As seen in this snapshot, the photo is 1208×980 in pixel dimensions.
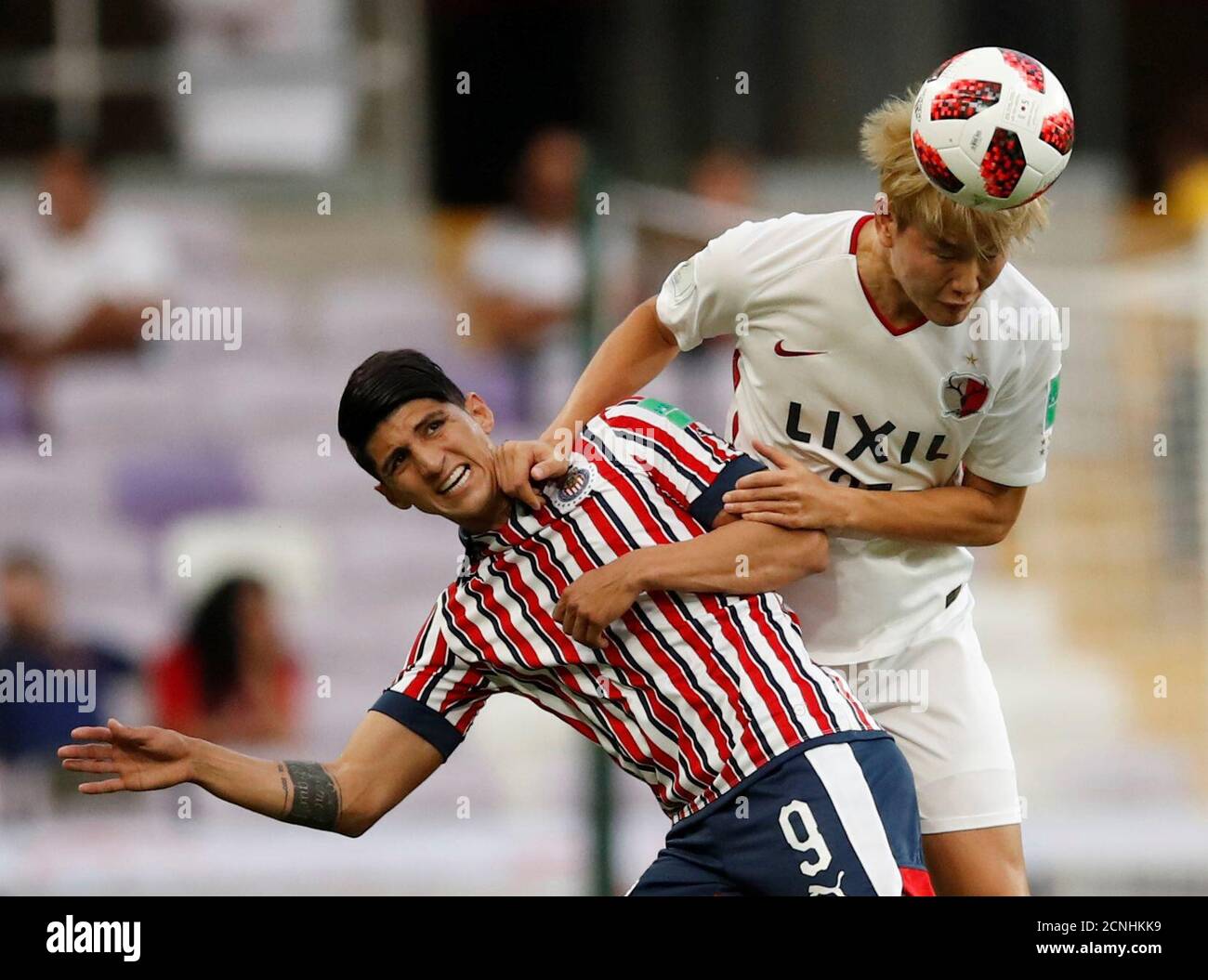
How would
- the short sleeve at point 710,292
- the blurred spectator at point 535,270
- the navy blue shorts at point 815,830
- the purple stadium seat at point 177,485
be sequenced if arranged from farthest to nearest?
the blurred spectator at point 535,270 → the purple stadium seat at point 177,485 → the short sleeve at point 710,292 → the navy blue shorts at point 815,830

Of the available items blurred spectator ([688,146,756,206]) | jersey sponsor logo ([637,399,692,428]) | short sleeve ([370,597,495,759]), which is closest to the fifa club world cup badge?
jersey sponsor logo ([637,399,692,428])

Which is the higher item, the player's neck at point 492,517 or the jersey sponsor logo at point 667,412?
the jersey sponsor logo at point 667,412

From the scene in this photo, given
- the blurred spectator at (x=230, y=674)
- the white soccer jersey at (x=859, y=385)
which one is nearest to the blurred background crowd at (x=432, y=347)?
the blurred spectator at (x=230, y=674)

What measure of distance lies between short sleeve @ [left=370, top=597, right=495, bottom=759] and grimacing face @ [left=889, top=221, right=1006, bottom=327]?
97 centimetres

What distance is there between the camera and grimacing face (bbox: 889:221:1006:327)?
9.82 feet

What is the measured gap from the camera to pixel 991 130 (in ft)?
9.76

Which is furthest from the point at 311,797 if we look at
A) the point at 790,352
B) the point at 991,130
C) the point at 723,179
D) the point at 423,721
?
the point at 723,179

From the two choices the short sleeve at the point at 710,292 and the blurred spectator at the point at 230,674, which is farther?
the blurred spectator at the point at 230,674

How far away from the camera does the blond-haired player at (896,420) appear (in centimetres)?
307

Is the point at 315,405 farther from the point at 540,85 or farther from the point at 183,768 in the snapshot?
the point at 183,768

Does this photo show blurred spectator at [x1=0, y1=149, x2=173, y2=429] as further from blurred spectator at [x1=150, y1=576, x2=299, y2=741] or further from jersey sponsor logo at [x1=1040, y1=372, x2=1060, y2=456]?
jersey sponsor logo at [x1=1040, y1=372, x2=1060, y2=456]

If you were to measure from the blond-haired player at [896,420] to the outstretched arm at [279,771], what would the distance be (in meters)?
0.46

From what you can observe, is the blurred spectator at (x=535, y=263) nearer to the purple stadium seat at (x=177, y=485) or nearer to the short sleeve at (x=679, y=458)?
the purple stadium seat at (x=177, y=485)

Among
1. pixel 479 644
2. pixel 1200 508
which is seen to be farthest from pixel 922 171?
pixel 1200 508
